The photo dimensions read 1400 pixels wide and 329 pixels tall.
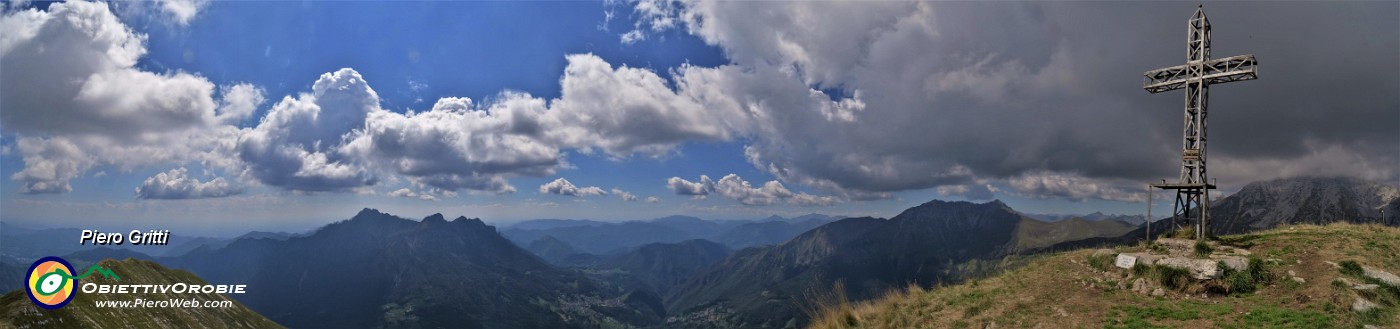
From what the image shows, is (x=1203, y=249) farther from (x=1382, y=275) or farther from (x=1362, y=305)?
(x=1362, y=305)

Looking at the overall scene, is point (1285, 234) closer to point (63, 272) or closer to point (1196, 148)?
point (1196, 148)

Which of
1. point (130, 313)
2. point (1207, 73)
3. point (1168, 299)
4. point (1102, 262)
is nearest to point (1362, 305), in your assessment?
point (1168, 299)

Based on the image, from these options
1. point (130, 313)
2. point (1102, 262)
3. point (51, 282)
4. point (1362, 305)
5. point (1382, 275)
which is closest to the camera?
point (1362, 305)

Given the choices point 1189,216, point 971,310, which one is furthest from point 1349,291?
point 1189,216

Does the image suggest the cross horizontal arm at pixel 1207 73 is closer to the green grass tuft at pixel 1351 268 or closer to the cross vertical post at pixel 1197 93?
the cross vertical post at pixel 1197 93

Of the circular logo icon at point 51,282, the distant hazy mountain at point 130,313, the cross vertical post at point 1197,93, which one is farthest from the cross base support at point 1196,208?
the distant hazy mountain at point 130,313

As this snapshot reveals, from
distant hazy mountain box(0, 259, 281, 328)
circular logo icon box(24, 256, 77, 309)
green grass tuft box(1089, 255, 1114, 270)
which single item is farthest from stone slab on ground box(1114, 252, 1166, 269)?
distant hazy mountain box(0, 259, 281, 328)
